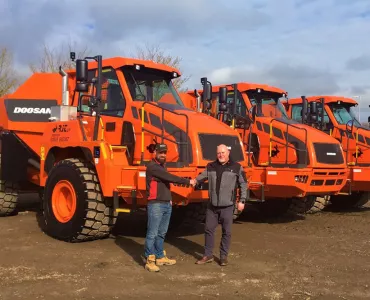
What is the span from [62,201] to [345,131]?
7055 millimetres

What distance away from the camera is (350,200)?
1211 centimetres

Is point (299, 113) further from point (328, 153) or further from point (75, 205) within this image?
point (75, 205)

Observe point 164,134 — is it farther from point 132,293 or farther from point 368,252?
point 368,252

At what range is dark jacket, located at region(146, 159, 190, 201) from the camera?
5.56m

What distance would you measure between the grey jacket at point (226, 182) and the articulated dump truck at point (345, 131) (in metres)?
5.09

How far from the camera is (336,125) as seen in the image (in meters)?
11.6

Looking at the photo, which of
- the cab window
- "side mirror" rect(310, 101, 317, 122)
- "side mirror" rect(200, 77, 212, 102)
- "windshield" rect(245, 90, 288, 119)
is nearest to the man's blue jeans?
the cab window

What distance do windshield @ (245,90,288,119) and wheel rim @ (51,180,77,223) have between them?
4688 mm

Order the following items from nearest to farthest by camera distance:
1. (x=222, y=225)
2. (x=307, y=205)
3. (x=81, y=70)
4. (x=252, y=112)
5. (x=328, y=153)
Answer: (x=222, y=225) < (x=81, y=70) < (x=328, y=153) < (x=252, y=112) < (x=307, y=205)

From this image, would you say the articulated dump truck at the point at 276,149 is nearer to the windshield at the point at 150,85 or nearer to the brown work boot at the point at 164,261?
the windshield at the point at 150,85

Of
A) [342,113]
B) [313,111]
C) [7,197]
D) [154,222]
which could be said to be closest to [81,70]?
[154,222]

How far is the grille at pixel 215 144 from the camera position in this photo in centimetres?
670

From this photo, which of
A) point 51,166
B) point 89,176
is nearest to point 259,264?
point 89,176

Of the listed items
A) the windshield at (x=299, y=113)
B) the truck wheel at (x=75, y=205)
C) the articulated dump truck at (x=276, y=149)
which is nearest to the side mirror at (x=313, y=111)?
the windshield at (x=299, y=113)
